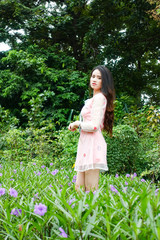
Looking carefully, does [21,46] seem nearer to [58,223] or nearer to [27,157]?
[27,157]

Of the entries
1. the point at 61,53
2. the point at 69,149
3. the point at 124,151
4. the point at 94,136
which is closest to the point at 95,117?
the point at 94,136

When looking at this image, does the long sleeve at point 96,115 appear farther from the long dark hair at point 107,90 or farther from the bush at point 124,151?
the bush at point 124,151

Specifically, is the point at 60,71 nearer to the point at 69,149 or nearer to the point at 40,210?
the point at 69,149

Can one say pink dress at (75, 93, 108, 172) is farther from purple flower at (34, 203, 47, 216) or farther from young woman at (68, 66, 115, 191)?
purple flower at (34, 203, 47, 216)

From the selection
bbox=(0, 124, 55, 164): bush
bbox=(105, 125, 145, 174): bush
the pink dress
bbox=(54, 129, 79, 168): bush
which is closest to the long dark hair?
the pink dress

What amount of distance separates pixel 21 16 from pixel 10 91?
316cm

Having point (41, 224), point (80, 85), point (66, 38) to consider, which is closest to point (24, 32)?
point (66, 38)

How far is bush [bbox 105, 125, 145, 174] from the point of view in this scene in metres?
4.64

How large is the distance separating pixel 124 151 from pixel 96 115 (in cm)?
248

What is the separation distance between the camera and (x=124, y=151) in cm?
478

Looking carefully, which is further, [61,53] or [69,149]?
[61,53]

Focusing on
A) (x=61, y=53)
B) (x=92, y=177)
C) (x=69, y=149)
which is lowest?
(x=92, y=177)

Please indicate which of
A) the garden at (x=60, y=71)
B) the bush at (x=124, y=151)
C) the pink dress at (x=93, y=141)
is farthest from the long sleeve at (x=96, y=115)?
the garden at (x=60, y=71)

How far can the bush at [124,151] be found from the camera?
15.2 ft
